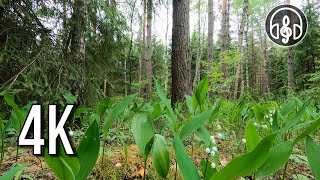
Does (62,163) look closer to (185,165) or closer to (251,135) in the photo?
(185,165)

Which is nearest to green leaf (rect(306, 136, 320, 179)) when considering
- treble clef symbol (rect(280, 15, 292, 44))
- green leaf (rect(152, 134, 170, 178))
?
green leaf (rect(152, 134, 170, 178))

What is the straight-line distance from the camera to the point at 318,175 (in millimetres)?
791

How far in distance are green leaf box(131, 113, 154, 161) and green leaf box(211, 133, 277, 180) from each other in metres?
0.39

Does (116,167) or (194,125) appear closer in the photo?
(194,125)

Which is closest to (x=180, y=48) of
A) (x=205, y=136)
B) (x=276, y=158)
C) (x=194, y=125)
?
(x=205, y=136)

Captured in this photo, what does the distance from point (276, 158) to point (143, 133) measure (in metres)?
0.46

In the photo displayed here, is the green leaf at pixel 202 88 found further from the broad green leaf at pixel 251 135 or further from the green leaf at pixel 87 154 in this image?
the green leaf at pixel 87 154

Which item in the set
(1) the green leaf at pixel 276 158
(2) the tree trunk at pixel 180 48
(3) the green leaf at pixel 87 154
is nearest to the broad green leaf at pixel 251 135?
(1) the green leaf at pixel 276 158

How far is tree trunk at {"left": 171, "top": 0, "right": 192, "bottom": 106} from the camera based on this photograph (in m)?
5.17

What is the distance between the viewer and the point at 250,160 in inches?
23.9

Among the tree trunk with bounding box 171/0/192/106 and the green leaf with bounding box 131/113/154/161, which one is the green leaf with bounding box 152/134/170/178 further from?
the tree trunk with bounding box 171/0/192/106

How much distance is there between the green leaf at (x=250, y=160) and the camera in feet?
1.99

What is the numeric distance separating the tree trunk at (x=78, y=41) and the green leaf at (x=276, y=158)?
3116 mm

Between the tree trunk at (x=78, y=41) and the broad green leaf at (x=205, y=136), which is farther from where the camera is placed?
the tree trunk at (x=78, y=41)
